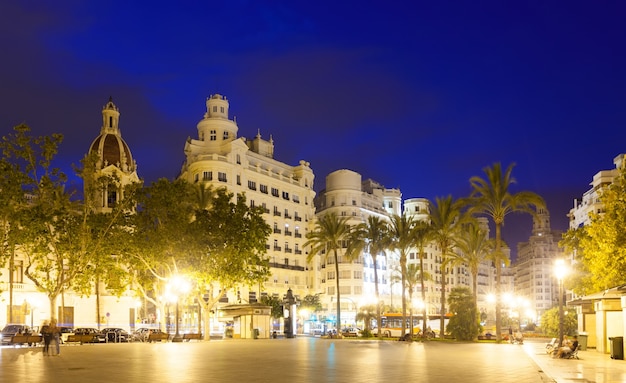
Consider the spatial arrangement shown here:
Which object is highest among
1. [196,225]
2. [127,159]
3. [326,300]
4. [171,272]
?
[127,159]

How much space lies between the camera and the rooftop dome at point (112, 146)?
272 ft

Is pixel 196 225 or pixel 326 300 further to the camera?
pixel 326 300

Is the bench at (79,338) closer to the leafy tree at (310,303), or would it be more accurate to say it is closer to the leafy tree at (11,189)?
the leafy tree at (11,189)

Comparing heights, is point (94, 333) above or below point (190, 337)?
above

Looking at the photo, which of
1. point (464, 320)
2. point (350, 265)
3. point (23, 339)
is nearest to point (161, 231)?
point (23, 339)

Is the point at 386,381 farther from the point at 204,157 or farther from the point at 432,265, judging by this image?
the point at 432,265

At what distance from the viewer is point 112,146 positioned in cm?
8450

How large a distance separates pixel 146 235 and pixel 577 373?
4171 centimetres

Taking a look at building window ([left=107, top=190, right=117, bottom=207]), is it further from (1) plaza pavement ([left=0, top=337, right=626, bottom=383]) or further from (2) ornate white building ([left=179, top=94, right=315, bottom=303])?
(1) plaza pavement ([left=0, top=337, right=626, bottom=383])

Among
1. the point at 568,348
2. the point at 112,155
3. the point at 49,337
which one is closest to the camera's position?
the point at 568,348

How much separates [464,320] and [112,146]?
5130 cm

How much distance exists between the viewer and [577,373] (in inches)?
836

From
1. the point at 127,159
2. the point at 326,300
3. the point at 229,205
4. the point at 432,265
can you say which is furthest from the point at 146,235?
the point at 432,265

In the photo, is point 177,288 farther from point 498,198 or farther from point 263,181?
point 263,181
